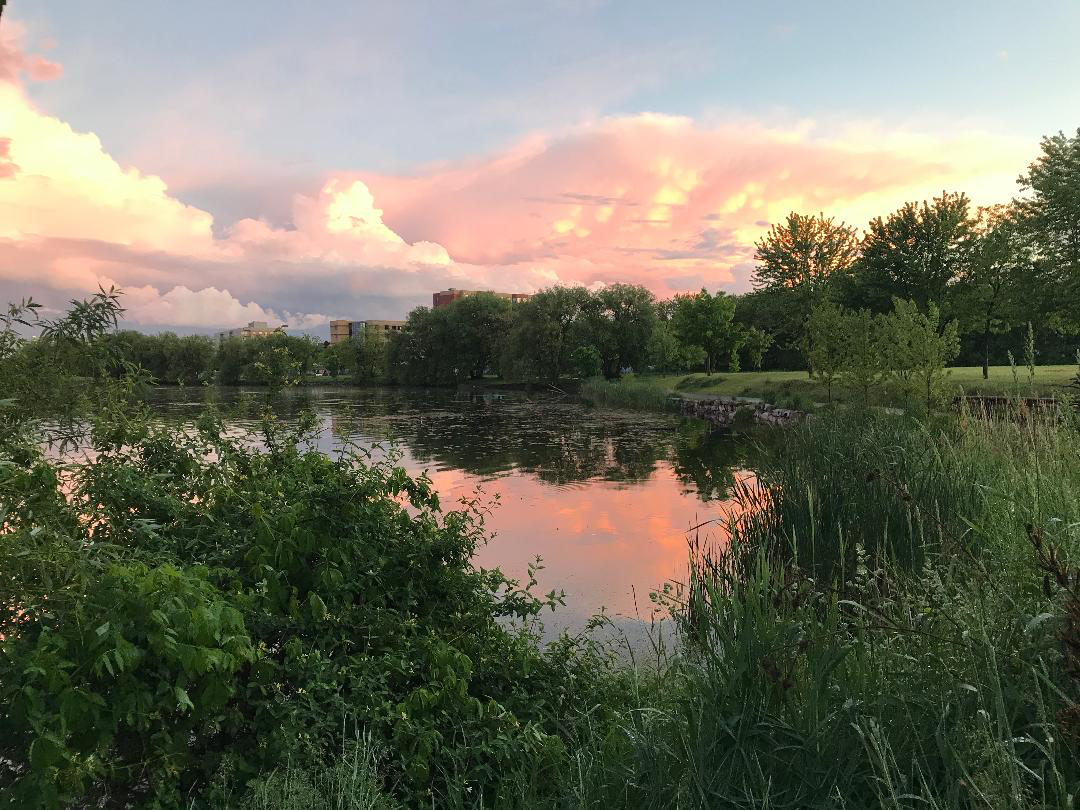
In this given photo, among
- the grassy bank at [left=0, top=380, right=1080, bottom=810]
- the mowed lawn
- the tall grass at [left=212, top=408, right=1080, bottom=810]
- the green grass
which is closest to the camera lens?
the tall grass at [left=212, top=408, right=1080, bottom=810]

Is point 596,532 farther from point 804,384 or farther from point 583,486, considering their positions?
point 804,384

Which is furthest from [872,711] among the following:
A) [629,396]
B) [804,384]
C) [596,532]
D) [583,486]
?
[629,396]

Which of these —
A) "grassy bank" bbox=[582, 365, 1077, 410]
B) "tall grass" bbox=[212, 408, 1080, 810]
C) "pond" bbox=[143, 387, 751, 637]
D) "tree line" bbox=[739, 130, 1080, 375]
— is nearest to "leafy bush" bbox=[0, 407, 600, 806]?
"tall grass" bbox=[212, 408, 1080, 810]

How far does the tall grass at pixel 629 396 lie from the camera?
1507 inches

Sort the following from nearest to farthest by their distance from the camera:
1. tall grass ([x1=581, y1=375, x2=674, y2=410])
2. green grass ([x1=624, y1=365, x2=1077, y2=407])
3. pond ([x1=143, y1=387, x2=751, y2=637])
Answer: pond ([x1=143, y1=387, x2=751, y2=637]), green grass ([x1=624, y1=365, x2=1077, y2=407]), tall grass ([x1=581, y1=375, x2=674, y2=410])

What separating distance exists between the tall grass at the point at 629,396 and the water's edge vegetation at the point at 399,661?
32789 millimetres

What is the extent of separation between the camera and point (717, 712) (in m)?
2.48

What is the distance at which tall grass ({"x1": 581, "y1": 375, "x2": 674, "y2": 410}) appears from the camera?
3828 centimetres

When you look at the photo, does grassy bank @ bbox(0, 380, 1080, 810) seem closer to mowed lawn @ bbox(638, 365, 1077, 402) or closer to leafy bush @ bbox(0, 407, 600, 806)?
leafy bush @ bbox(0, 407, 600, 806)

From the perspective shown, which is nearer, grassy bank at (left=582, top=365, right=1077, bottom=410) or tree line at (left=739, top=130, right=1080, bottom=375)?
grassy bank at (left=582, top=365, right=1077, bottom=410)

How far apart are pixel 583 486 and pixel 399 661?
41.8 ft

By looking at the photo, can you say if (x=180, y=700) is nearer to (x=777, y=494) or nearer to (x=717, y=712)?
(x=717, y=712)

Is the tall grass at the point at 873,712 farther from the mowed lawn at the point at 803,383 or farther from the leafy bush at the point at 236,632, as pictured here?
the mowed lawn at the point at 803,383

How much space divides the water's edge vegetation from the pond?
1126mm
